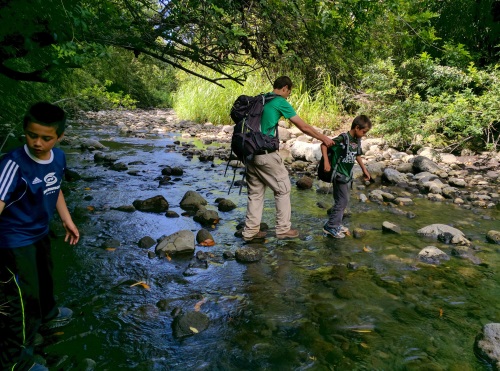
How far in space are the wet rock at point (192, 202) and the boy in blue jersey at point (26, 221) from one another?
3429mm

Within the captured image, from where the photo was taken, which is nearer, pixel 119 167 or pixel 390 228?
pixel 390 228

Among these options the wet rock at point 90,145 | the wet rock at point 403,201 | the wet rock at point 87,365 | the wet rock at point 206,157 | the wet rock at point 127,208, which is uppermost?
the wet rock at point 403,201

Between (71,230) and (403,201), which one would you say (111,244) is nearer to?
(71,230)

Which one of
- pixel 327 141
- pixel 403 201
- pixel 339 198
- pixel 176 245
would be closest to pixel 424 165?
pixel 403 201

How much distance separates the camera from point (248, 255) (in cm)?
417

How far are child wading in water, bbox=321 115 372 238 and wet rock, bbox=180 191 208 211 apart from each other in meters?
2.02

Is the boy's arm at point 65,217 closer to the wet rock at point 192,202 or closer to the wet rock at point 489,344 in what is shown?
the wet rock at point 489,344

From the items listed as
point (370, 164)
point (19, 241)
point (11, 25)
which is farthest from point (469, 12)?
point (19, 241)

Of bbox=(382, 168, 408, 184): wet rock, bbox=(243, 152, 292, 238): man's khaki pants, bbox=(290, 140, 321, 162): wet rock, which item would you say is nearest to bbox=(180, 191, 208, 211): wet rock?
bbox=(243, 152, 292, 238): man's khaki pants

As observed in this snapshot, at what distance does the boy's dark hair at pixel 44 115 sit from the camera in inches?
84.0

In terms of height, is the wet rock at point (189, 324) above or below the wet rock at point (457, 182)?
below

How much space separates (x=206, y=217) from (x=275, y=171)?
1.34 metres

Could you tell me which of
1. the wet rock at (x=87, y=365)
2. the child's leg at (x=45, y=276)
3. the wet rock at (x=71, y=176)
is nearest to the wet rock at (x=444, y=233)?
the wet rock at (x=87, y=365)

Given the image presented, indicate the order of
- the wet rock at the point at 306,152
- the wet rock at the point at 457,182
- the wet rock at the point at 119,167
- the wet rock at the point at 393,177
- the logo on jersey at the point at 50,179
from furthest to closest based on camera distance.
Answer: the wet rock at the point at 306,152, the wet rock at the point at 119,167, the wet rock at the point at 393,177, the wet rock at the point at 457,182, the logo on jersey at the point at 50,179
